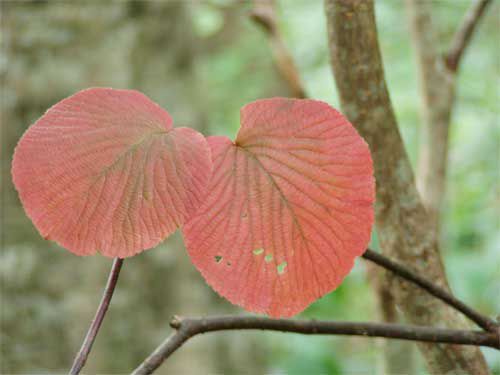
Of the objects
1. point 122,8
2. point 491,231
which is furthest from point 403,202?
point 491,231

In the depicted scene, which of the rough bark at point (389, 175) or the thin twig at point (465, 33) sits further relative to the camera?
the thin twig at point (465, 33)

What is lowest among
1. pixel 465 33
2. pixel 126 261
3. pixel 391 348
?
pixel 126 261

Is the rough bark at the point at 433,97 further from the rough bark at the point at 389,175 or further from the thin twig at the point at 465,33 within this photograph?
the rough bark at the point at 389,175

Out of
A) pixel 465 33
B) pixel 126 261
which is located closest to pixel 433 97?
pixel 465 33

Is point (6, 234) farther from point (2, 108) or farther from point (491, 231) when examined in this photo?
point (491, 231)

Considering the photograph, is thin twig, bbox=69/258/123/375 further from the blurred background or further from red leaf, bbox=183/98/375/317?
the blurred background

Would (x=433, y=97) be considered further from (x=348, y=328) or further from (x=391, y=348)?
(x=348, y=328)

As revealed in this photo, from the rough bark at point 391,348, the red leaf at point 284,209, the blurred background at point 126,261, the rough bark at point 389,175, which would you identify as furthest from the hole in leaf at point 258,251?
the blurred background at point 126,261
